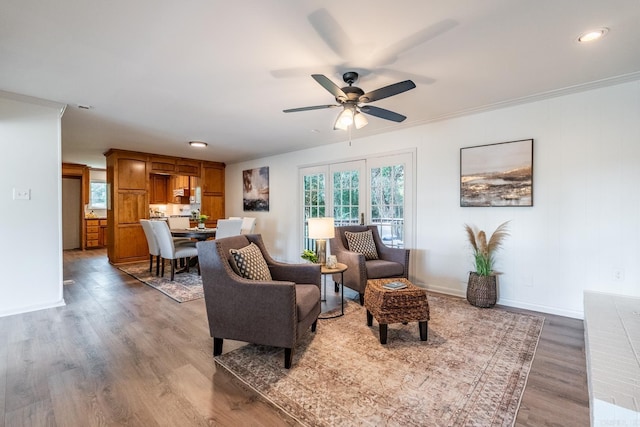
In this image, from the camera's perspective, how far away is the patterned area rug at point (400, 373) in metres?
1.65

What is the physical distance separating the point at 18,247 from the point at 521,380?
16.0ft

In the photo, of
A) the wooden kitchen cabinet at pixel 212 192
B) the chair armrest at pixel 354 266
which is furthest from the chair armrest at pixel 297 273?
the wooden kitchen cabinet at pixel 212 192

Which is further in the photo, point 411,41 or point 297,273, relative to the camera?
point 297,273

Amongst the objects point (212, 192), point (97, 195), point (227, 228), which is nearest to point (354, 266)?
point (227, 228)

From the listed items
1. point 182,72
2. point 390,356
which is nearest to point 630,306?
point 390,356

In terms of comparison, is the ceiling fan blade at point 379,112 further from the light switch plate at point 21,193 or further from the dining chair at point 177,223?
the dining chair at point 177,223

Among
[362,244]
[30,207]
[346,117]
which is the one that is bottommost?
[362,244]

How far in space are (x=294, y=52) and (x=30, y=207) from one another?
343 cm

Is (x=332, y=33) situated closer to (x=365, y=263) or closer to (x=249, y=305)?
(x=249, y=305)

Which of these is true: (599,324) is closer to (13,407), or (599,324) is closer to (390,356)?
(390,356)

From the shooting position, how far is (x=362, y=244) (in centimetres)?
393

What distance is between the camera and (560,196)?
314 centimetres

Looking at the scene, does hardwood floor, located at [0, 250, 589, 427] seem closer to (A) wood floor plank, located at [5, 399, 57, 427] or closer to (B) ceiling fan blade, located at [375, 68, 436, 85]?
(A) wood floor plank, located at [5, 399, 57, 427]

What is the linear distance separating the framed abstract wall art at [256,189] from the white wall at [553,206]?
3.48 m
